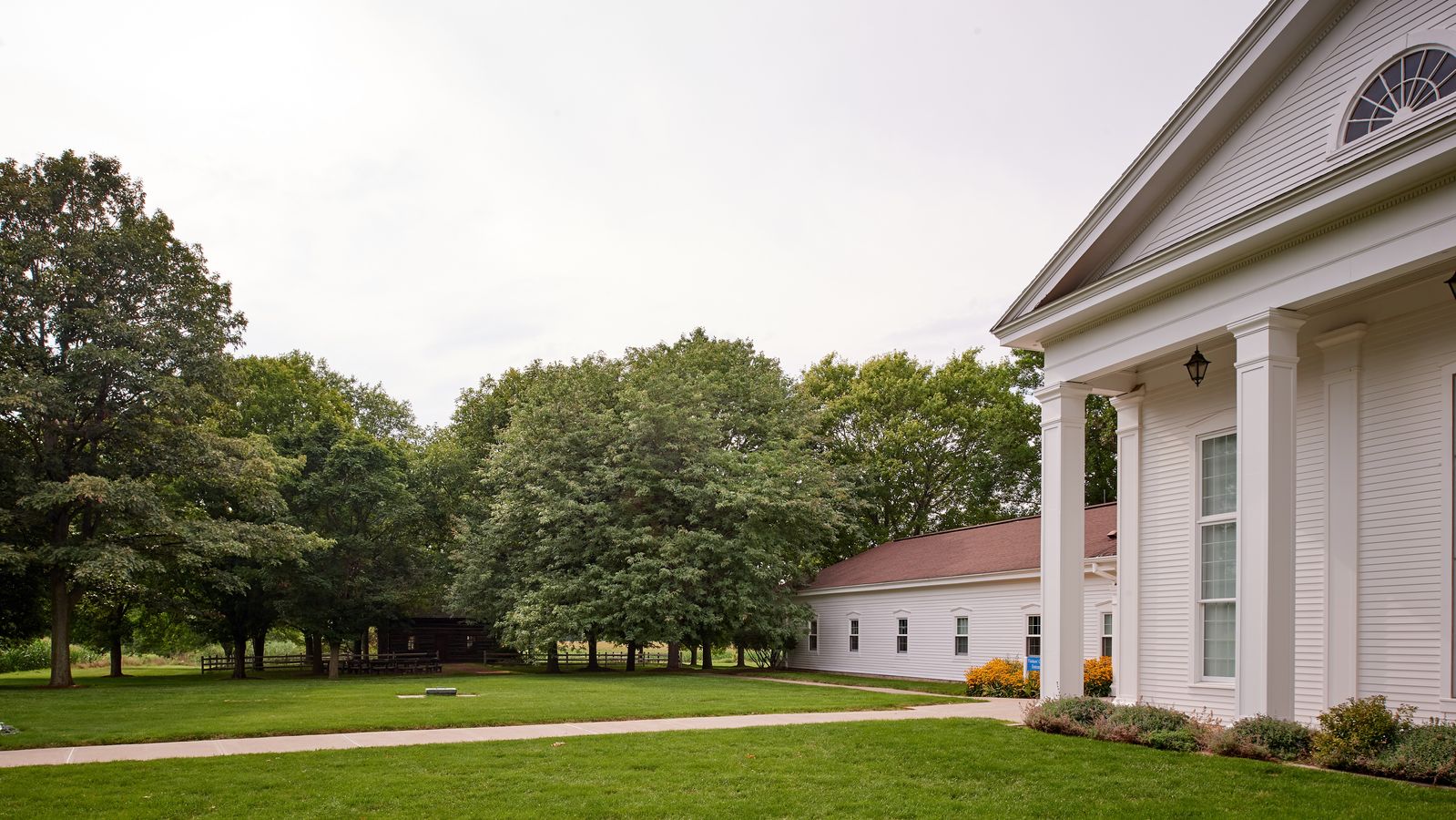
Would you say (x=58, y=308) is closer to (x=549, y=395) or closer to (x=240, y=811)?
(x=549, y=395)

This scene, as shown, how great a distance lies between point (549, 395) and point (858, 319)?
17814 millimetres

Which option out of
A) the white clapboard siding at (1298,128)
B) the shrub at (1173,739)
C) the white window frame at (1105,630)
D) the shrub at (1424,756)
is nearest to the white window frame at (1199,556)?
the shrub at (1173,739)

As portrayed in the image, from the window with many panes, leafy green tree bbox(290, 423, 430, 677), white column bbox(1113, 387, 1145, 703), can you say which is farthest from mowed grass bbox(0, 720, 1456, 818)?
leafy green tree bbox(290, 423, 430, 677)

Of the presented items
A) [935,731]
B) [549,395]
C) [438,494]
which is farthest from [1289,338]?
[438,494]

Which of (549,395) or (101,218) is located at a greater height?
(101,218)

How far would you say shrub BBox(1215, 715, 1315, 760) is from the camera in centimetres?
1071

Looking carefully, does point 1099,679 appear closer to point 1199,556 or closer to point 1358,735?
point 1199,556

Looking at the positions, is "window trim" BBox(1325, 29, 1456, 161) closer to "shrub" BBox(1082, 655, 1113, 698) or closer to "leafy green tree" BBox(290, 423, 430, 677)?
"shrub" BBox(1082, 655, 1113, 698)

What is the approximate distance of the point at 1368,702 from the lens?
10734mm

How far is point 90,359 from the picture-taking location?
29.0 m

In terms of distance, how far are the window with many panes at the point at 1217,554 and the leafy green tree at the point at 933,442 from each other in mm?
36342

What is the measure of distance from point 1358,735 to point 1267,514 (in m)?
2.31

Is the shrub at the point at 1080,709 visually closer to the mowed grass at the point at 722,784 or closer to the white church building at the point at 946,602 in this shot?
the mowed grass at the point at 722,784

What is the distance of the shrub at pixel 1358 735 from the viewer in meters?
10.2
